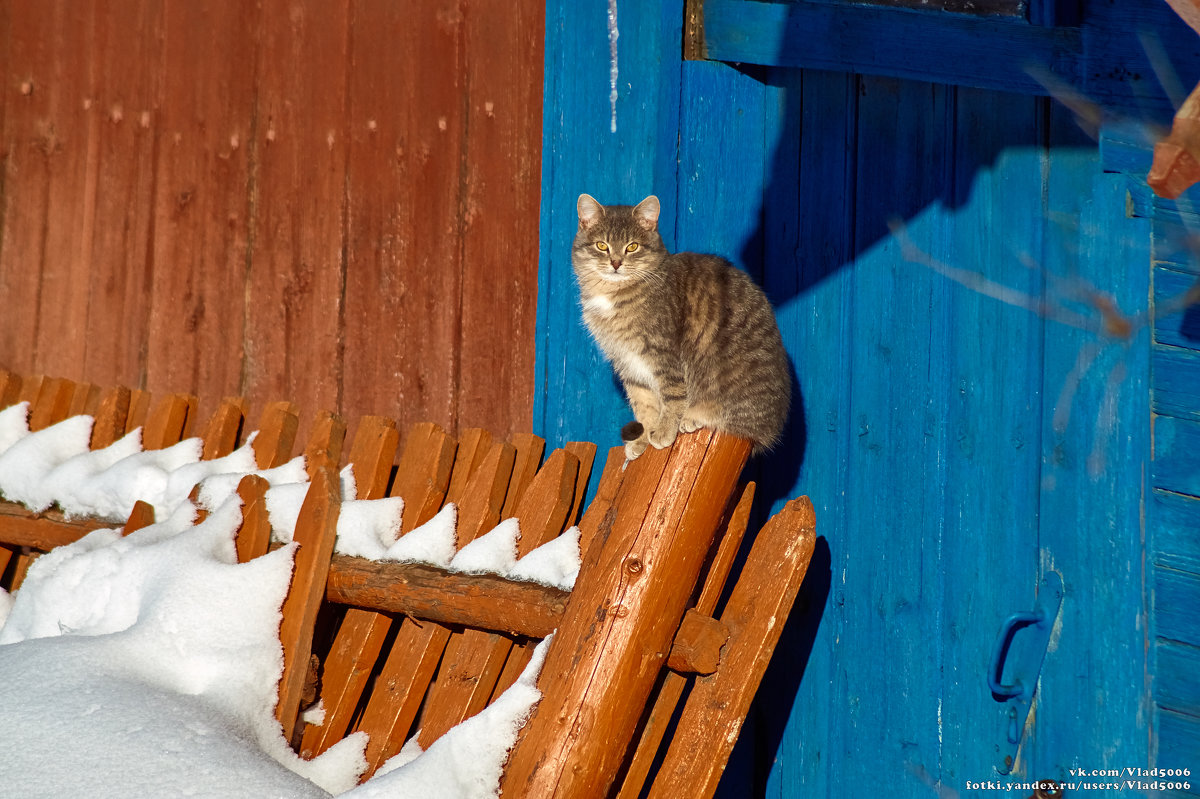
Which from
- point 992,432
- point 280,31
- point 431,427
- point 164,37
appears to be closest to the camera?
point 992,432

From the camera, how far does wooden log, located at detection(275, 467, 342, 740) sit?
8.67 ft

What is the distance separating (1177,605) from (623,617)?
121cm

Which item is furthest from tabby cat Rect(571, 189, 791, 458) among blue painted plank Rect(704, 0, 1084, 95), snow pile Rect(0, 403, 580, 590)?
blue painted plank Rect(704, 0, 1084, 95)

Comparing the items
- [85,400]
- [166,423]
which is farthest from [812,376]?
[85,400]

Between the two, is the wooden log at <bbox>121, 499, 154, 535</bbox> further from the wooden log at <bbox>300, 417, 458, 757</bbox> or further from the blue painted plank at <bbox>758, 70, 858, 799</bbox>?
the blue painted plank at <bbox>758, 70, 858, 799</bbox>

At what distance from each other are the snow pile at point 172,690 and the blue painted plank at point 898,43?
5.51ft

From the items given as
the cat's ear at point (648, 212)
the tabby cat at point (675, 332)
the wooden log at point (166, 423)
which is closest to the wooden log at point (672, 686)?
the tabby cat at point (675, 332)

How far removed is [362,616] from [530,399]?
815mm

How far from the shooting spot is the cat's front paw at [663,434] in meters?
2.52

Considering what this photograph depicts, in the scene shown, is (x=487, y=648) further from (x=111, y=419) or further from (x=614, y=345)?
(x=111, y=419)

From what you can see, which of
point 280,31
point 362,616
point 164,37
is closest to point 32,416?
point 164,37

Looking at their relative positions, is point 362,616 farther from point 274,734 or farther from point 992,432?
point 992,432

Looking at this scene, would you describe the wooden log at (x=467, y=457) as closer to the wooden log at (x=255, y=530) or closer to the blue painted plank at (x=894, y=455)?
the wooden log at (x=255, y=530)

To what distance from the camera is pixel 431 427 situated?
3105mm
